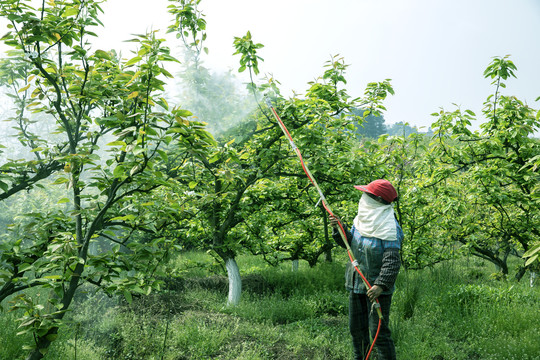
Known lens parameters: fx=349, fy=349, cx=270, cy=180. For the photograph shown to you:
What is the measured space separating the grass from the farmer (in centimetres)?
84

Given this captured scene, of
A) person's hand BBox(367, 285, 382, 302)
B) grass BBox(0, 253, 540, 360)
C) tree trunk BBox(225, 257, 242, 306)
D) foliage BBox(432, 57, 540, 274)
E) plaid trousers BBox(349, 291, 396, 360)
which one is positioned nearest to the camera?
person's hand BBox(367, 285, 382, 302)

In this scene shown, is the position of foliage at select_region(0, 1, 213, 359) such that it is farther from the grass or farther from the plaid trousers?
the plaid trousers

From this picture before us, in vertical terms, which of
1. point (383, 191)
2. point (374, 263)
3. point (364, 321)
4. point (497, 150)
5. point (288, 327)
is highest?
point (497, 150)

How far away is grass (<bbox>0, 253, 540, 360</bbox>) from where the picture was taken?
13.2 ft

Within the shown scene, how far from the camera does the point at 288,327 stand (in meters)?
5.02

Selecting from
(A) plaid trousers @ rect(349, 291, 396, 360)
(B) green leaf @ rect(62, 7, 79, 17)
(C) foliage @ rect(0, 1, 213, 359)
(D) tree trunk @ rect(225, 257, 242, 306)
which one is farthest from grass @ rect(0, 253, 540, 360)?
(B) green leaf @ rect(62, 7, 79, 17)

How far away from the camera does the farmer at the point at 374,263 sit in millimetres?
3062

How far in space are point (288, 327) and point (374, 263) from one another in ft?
7.76

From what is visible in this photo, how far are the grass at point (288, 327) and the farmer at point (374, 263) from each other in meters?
0.84

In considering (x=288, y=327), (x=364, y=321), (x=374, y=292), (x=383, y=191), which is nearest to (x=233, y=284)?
(x=288, y=327)

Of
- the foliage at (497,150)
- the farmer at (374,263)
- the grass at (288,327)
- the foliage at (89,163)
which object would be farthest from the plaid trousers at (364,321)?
the foliage at (497,150)

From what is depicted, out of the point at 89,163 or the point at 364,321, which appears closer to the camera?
the point at 89,163

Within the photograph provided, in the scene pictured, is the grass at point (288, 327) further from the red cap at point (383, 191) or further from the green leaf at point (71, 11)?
the green leaf at point (71, 11)

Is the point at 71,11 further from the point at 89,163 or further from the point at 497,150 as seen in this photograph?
the point at 497,150
